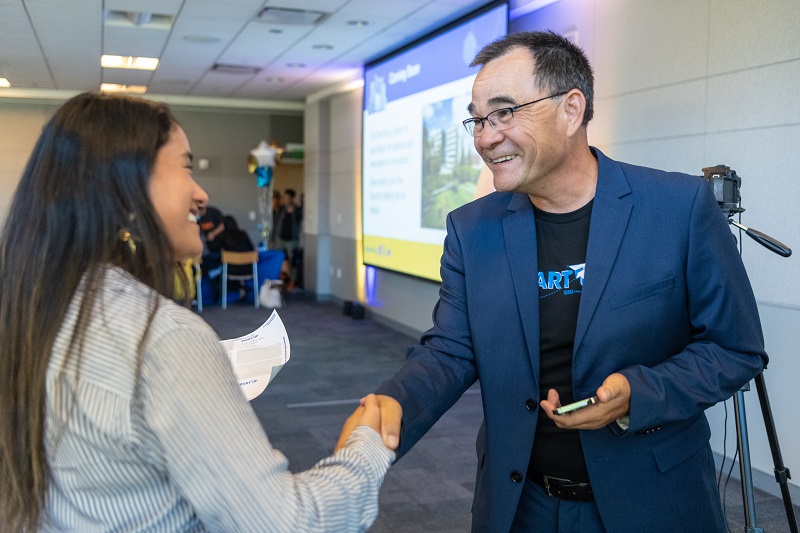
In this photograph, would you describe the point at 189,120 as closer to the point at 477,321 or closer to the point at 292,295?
the point at 292,295

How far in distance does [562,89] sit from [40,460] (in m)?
1.26

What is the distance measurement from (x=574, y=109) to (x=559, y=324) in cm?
48

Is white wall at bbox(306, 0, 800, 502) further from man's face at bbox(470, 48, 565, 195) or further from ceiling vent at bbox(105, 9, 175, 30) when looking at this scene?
ceiling vent at bbox(105, 9, 175, 30)

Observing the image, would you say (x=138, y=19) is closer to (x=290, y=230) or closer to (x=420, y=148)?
(x=420, y=148)

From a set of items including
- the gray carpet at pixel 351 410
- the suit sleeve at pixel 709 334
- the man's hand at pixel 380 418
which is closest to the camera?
the man's hand at pixel 380 418

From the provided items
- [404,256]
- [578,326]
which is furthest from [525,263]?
[404,256]

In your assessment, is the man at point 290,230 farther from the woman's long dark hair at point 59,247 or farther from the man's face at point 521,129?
the woman's long dark hair at point 59,247

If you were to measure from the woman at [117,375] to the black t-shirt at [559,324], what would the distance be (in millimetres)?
660

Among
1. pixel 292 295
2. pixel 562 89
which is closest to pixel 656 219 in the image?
pixel 562 89

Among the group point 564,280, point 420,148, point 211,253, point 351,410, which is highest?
point 420,148

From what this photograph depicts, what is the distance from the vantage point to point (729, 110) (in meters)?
→ 4.48

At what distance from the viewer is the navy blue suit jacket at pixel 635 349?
5.23 ft

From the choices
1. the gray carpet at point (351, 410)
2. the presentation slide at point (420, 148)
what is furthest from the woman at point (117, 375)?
the presentation slide at point (420, 148)

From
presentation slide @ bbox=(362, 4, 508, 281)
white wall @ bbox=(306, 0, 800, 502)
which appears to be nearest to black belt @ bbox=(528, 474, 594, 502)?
white wall @ bbox=(306, 0, 800, 502)
